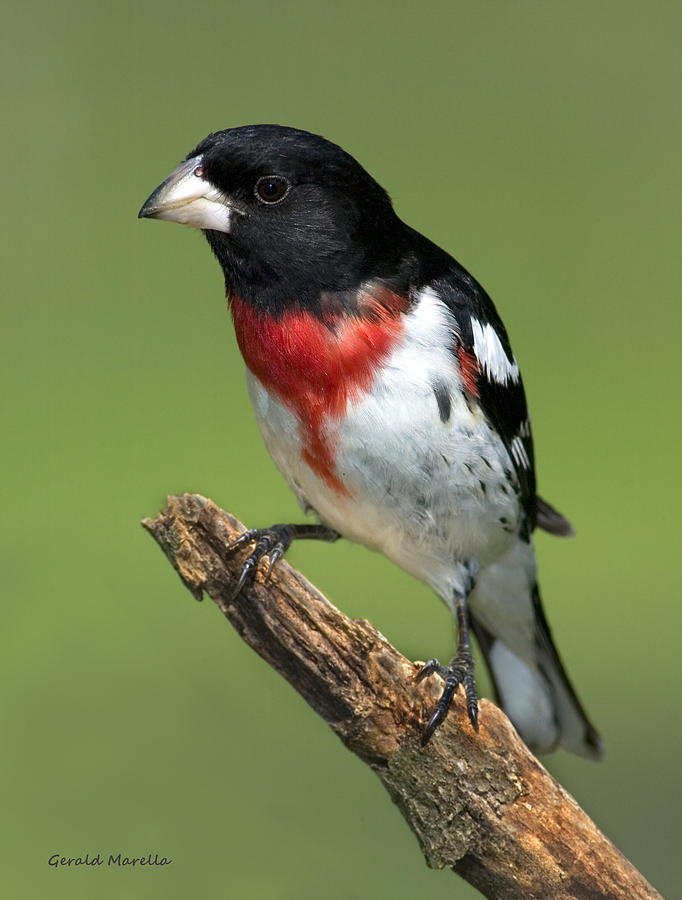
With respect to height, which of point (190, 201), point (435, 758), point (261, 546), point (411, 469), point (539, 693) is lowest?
point (539, 693)

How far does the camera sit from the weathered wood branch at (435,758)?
1656 mm

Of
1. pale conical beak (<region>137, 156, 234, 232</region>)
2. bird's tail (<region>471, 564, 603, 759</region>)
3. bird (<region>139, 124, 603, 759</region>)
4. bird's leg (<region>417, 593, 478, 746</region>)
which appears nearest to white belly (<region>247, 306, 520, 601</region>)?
bird (<region>139, 124, 603, 759</region>)

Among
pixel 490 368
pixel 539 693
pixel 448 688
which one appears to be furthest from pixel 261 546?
pixel 539 693

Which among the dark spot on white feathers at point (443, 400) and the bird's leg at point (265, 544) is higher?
the dark spot on white feathers at point (443, 400)

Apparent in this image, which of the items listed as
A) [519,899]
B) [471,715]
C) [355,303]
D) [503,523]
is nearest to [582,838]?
[519,899]

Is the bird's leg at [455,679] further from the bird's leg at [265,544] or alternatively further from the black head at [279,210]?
the black head at [279,210]

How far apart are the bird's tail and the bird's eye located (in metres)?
1.04

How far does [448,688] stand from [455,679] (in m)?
0.03

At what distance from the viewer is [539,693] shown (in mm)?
2389

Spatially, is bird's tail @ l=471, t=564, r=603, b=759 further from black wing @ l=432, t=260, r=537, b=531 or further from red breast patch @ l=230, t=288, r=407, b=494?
red breast patch @ l=230, t=288, r=407, b=494

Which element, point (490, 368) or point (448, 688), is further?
point (490, 368)

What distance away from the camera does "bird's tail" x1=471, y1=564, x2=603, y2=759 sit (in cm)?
237

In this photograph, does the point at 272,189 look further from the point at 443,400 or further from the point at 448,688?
the point at 448,688

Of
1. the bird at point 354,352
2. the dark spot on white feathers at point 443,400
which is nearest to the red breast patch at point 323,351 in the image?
the bird at point 354,352
